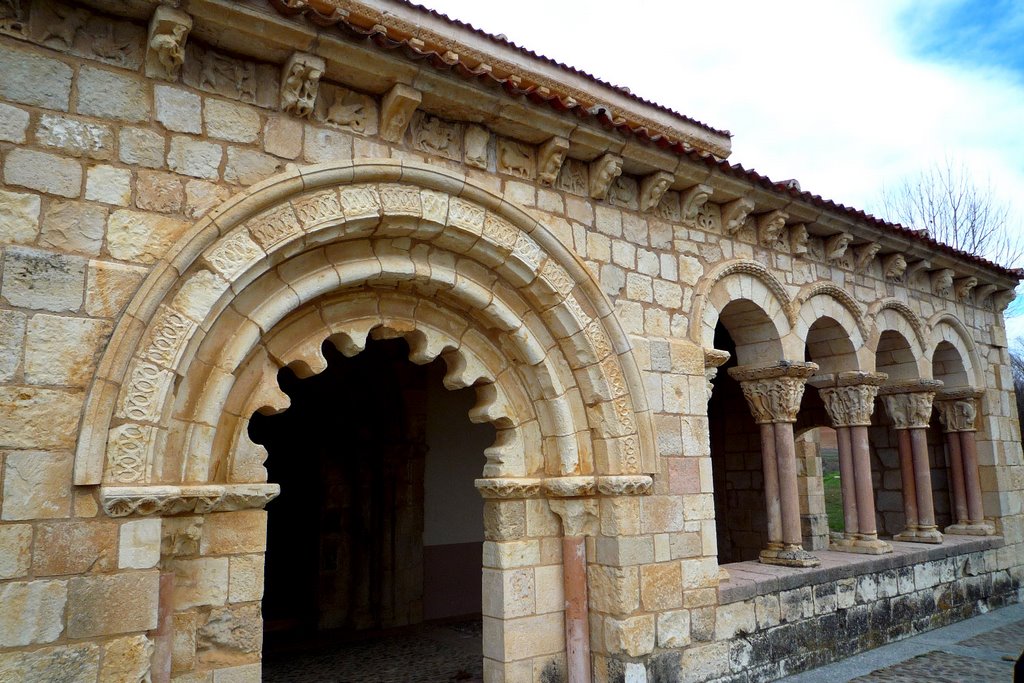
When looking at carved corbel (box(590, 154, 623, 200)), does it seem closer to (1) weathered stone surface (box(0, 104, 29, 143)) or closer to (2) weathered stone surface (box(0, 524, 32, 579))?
(1) weathered stone surface (box(0, 104, 29, 143))

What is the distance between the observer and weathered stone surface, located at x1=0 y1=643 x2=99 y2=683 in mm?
2947

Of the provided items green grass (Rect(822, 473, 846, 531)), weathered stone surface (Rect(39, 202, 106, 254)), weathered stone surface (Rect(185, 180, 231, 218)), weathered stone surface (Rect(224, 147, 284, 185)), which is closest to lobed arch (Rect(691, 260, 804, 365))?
weathered stone surface (Rect(224, 147, 284, 185))

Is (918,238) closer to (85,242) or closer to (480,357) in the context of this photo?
(480,357)

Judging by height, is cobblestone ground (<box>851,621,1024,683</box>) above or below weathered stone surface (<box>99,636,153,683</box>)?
below

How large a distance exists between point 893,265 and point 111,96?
715 centimetres

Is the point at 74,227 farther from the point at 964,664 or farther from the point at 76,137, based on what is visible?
the point at 964,664

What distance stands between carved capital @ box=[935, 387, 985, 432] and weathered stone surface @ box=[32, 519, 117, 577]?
28.9 ft

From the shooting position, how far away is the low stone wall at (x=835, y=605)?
5328 mm

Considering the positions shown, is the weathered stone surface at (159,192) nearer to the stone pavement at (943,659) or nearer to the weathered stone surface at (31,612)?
the weathered stone surface at (31,612)

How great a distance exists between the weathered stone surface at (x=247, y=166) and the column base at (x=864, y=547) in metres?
6.28

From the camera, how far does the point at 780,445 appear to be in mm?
6457

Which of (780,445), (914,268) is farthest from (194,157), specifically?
(914,268)

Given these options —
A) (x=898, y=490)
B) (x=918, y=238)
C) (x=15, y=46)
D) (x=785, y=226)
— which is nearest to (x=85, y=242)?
(x=15, y=46)

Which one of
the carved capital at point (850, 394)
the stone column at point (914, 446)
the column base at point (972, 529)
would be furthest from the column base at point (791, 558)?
the column base at point (972, 529)
